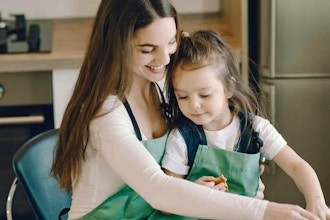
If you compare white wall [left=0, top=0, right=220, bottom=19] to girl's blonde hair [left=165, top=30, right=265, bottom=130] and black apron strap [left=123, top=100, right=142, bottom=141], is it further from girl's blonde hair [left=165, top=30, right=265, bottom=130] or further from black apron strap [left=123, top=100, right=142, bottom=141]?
black apron strap [left=123, top=100, right=142, bottom=141]

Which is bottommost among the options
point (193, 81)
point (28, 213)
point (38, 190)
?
point (28, 213)

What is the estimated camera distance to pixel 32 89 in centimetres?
255

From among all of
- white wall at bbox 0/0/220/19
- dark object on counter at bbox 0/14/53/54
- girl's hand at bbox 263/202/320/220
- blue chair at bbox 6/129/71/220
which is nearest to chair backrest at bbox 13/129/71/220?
blue chair at bbox 6/129/71/220

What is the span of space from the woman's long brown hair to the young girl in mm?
112

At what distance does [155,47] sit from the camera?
1637 millimetres

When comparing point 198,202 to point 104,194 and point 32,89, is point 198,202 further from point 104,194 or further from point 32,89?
point 32,89

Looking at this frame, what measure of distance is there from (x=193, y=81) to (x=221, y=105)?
10 cm

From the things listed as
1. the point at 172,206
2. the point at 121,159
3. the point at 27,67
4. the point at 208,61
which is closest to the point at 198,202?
the point at 172,206

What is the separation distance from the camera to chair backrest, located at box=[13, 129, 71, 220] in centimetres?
180

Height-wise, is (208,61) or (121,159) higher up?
(208,61)

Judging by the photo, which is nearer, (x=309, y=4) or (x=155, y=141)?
(x=155, y=141)

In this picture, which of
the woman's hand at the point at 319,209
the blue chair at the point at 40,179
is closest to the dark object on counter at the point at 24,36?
the blue chair at the point at 40,179

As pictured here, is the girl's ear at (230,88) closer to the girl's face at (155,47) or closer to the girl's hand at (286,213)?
the girl's face at (155,47)

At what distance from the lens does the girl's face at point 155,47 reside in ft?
5.31
